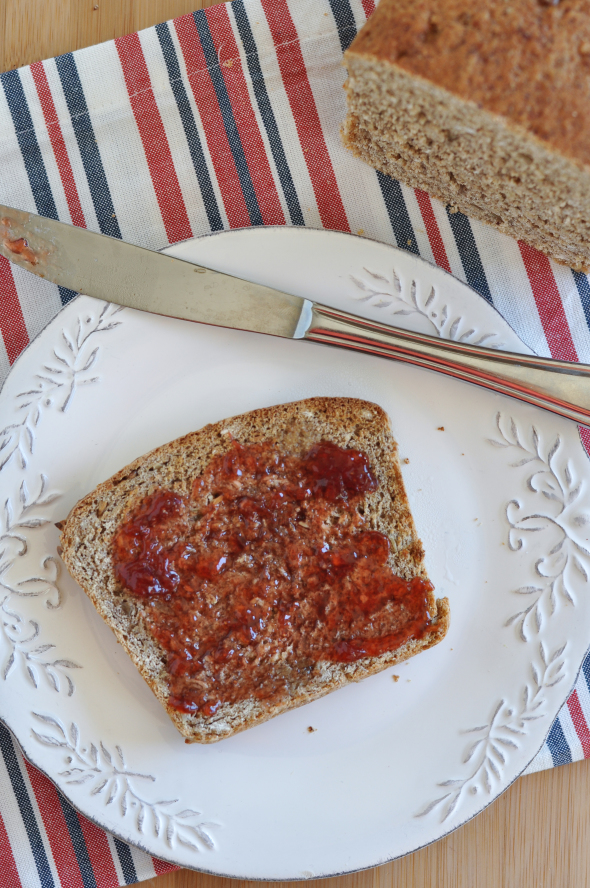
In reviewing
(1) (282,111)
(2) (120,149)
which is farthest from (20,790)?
(1) (282,111)

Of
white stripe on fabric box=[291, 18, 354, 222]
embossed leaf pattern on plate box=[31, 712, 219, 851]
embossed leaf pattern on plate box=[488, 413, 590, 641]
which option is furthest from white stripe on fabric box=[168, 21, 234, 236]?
embossed leaf pattern on plate box=[31, 712, 219, 851]

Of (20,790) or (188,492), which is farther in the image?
(20,790)

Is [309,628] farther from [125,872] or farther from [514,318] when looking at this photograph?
[514,318]

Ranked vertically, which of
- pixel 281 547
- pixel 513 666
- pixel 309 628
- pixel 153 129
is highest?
pixel 153 129

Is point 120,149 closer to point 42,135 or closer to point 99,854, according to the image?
point 42,135

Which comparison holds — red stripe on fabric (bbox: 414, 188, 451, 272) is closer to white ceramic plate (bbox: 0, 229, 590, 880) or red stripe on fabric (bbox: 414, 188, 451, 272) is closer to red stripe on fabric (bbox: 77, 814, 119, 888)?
white ceramic plate (bbox: 0, 229, 590, 880)

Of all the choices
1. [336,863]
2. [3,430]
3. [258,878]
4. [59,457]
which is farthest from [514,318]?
[258,878]

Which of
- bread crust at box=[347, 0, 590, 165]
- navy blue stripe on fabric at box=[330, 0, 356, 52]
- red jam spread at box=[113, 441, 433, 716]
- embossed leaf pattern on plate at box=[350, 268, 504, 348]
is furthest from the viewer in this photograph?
navy blue stripe on fabric at box=[330, 0, 356, 52]
